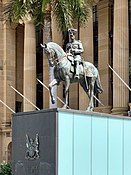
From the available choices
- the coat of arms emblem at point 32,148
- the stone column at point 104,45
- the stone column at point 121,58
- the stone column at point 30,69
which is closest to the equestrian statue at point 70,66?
the coat of arms emblem at point 32,148

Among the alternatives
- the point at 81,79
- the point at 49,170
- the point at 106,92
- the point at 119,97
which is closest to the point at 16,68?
the point at 106,92

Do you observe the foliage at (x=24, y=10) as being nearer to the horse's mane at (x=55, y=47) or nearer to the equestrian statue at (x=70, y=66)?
the equestrian statue at (x=70, y=66)

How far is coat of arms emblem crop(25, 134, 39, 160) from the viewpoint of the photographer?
20.6 meters

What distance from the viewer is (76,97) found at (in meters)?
46.8

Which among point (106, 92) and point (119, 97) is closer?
point (119, 97)

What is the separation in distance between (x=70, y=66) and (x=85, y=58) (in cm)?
1909

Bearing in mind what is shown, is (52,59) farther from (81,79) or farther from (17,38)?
(17,38)

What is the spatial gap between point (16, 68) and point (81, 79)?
32.6 m

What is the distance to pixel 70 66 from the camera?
2259 centimetres

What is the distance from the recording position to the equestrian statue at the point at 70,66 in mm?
22078

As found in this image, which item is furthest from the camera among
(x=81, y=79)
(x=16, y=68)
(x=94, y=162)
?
(x=16, y=68)

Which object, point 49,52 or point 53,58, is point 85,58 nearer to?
point 53,58

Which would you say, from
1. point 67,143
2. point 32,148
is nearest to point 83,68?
point 67,143

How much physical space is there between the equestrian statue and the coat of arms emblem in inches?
83.7
